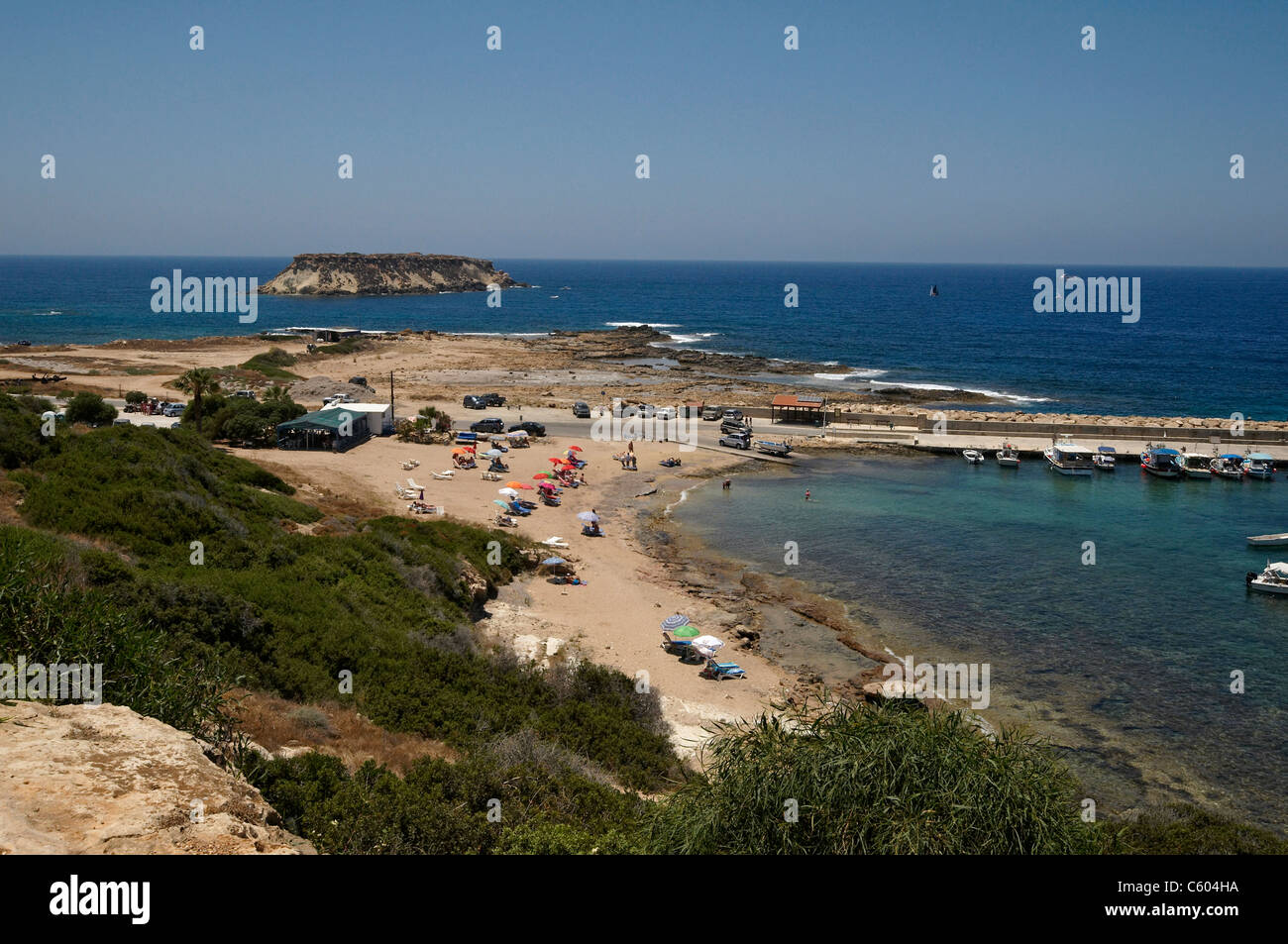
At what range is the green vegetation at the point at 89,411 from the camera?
40406mm

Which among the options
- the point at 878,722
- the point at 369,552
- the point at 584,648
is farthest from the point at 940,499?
the point at 878,722

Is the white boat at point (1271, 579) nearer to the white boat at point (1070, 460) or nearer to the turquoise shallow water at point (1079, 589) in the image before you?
the turquoise shallow water at point (1079, 589)

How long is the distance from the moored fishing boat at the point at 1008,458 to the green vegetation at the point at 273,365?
51.5 meters

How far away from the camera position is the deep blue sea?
74.5 meters

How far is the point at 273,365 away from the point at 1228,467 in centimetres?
7002

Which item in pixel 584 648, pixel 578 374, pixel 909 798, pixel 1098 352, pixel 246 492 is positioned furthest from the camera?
pixel 1098 352

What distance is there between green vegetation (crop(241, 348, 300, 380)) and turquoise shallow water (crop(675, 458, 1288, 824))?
40.4m

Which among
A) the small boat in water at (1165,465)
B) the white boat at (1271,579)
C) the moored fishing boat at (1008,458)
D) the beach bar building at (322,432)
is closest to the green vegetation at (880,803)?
the white boat at (1271,579)

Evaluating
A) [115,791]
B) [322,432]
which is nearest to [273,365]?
[322,432]

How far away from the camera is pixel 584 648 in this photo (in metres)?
22.5

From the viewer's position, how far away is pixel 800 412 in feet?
189

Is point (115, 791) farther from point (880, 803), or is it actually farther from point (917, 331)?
point (917, 331)
